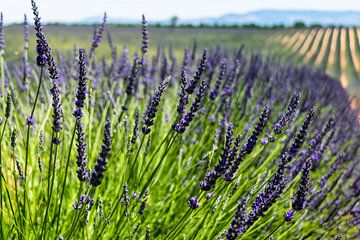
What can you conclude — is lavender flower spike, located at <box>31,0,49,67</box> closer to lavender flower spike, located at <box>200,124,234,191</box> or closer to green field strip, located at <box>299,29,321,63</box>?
lavender flower spike, located at <box>200,124,234,191</box>

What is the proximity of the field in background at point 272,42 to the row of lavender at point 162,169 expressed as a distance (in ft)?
30.1

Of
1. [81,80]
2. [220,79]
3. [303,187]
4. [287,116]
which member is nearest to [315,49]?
[220,79]

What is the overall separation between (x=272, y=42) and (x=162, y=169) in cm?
1873

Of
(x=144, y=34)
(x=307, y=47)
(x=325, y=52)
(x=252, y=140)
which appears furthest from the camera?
(x=307, y=47)

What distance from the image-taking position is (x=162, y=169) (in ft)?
9.03

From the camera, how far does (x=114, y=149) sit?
292 centimetres

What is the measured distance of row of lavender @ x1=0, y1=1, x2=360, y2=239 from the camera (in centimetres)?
129

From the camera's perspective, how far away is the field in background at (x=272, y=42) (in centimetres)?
1371

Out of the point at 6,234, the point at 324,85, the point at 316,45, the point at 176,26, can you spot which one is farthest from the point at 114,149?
the point at 176,26

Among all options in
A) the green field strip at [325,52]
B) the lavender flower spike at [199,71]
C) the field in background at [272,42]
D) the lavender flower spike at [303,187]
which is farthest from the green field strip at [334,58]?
the lavender flower spike at [303,187]

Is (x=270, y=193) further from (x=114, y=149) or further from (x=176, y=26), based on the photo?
(x=176, y=26)

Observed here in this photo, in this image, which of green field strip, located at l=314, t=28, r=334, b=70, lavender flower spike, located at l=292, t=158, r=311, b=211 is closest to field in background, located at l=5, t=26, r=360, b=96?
green field strip, located at l=314, t=28, r=334, b=70

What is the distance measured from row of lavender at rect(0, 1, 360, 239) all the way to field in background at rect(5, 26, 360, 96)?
919 centimetres

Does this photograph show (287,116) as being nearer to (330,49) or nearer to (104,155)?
(104,155)
